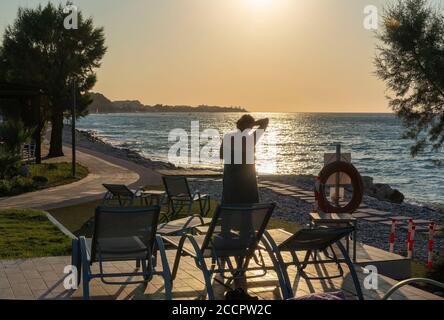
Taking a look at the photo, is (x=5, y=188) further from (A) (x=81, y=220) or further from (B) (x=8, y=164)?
(A) (x=81, y=220)

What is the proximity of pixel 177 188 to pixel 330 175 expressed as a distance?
328cm

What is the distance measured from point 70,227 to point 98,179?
934cm

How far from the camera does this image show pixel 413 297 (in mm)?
6227

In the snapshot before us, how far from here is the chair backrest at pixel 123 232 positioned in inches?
220

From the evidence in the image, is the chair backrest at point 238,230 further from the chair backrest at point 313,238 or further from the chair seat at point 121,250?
the chair seat at point 121,250

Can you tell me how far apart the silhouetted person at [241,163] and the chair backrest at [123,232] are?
1328mm

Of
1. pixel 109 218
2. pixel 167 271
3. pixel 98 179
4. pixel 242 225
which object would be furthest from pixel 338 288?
pixel 98 179

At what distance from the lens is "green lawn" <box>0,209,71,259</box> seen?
826 centimetres

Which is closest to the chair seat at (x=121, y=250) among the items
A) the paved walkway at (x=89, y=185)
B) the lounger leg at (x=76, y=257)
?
the lounger leg at (x=76, y=257)

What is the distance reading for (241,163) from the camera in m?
6.82

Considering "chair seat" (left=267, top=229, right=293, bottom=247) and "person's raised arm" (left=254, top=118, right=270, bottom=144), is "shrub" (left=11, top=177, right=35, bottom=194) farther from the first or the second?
"person's raised arm" (left=254, top=118, right=270, bottom=144)

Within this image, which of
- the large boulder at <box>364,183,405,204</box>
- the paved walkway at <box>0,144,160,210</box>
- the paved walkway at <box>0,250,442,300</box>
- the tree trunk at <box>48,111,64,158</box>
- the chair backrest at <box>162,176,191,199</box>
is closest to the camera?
the paved walkway at <box>0,250,442,300</box>

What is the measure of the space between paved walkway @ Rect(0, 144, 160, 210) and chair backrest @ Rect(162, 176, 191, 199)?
343 centimetres

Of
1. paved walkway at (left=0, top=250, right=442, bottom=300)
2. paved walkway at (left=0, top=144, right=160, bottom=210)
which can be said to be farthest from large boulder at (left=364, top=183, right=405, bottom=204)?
paved walkway at (left=0, top=250, right=442, bottom=300)
